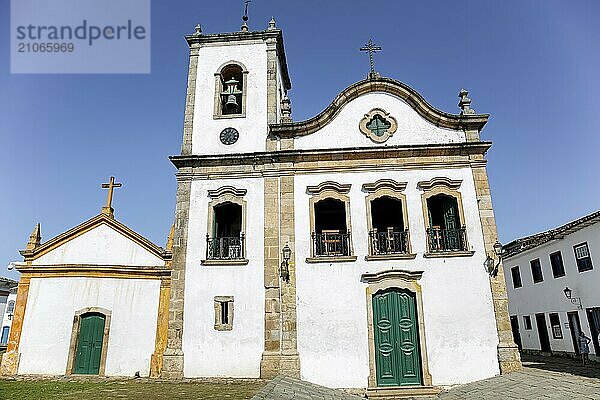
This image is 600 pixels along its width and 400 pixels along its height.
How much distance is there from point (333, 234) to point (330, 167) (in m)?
2.09

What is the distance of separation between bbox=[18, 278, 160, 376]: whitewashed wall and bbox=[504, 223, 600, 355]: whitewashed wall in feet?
49.1

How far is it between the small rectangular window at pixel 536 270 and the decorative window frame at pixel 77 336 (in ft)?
57.1

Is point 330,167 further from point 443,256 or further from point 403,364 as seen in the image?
point 403,364

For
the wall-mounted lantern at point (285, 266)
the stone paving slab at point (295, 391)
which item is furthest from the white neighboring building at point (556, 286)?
the wall-mounted lantern at point (285, 266)

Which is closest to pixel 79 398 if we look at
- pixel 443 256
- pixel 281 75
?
pixel 443 256

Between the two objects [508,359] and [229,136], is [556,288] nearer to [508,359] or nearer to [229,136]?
[508,359]

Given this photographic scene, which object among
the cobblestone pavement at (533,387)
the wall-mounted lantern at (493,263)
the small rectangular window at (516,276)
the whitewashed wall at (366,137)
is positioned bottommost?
the cobblestone pavement at (533,387)

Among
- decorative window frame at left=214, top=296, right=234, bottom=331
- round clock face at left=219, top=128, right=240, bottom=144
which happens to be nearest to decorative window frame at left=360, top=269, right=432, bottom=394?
decorative window frame at left=214, top=296, right=234, bottom=331

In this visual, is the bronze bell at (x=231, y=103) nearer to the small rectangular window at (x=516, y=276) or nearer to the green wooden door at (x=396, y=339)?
the green wooden door at (x=396, y=339)

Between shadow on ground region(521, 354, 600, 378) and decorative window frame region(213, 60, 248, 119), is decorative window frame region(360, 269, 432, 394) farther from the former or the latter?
decorative window frame region(213, 60, 248, 119)

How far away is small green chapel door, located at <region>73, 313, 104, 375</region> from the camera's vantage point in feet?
38.5

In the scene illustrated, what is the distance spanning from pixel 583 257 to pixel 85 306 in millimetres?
17116

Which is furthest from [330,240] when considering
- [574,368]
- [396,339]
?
[574,368]

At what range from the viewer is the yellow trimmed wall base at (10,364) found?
452 inches
